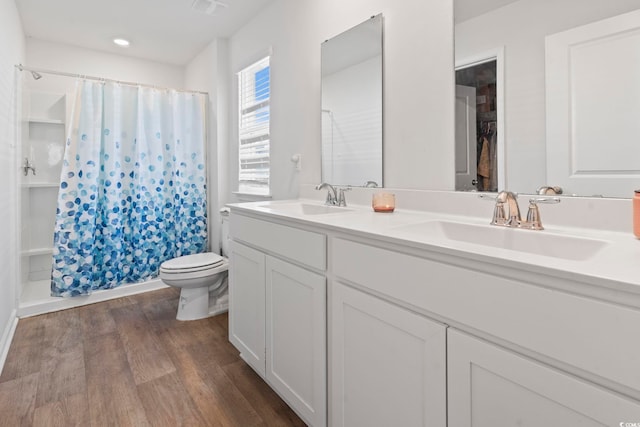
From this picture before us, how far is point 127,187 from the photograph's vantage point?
3018 millimetres

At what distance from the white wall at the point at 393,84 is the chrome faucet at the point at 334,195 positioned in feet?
0.87

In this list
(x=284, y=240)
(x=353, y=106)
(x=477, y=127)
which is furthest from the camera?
(x=353, y=106)

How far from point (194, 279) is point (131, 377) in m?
0.75

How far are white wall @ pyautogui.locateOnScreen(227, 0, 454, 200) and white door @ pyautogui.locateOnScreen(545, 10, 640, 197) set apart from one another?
377mm

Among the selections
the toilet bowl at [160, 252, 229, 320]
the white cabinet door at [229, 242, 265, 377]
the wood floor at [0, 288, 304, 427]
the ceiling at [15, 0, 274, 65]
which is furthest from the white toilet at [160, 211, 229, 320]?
the ceiling at [15, 0, 274, 65]

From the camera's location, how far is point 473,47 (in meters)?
1.33

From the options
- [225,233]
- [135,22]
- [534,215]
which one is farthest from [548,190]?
[135,22]

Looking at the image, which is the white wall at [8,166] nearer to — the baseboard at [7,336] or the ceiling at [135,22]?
the baseboard at [7,336]

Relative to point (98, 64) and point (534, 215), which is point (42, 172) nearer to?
point (98, 64)

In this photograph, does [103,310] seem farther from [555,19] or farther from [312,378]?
[555,19]

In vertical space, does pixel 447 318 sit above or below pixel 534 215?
below

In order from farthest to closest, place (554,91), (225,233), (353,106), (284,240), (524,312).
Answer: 1. (225,233)
2. (353,106)
3. (284,240)
4. (554,91)
5. (524,312)

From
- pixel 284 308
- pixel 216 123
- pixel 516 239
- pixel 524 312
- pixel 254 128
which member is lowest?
pixel 284 308

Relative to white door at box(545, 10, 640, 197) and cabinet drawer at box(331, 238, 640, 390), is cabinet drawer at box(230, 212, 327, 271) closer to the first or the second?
cabinet drawer at box(331, 238, 640, 390)
